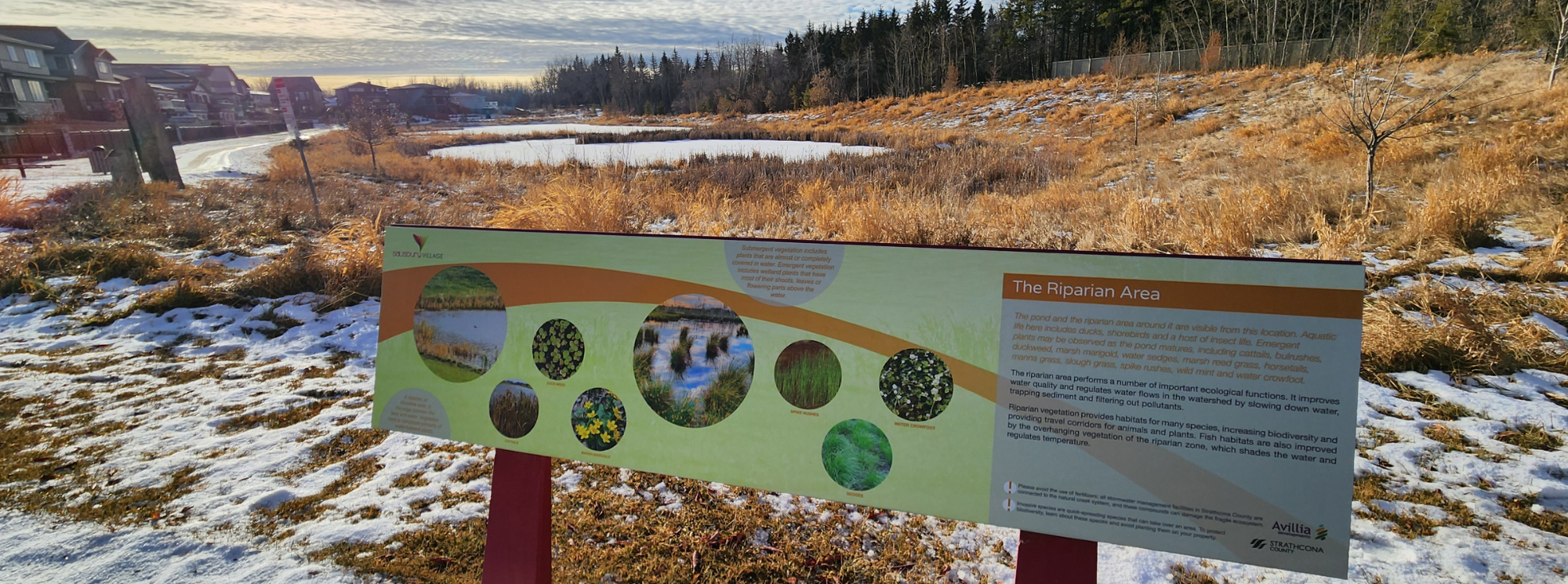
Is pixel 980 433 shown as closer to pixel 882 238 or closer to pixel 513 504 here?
pixel 513 504

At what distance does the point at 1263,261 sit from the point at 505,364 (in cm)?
208

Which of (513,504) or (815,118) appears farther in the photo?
(815,118)

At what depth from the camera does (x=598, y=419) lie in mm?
1931

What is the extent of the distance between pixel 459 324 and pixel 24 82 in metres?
19.5

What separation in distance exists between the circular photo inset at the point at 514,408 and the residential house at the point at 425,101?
3178 cm

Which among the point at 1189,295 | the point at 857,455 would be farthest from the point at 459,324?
the point at 1189,295

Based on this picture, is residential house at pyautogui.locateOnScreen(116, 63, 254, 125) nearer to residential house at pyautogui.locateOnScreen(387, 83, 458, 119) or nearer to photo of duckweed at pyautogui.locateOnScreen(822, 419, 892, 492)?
residential house at pyautogui.locateOnScreen(387, 83, 458, 119)

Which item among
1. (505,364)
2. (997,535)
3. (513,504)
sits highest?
(505,364)

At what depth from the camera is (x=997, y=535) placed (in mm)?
2697

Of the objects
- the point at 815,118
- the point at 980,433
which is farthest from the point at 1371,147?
the point at 815,118

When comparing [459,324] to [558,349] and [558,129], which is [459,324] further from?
[558,129]

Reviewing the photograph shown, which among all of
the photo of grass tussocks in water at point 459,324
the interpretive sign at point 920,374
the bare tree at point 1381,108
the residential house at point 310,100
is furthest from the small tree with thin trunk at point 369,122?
the bare tree at point 1381,108

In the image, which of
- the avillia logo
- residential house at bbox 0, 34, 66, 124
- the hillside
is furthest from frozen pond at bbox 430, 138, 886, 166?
the avillia logo

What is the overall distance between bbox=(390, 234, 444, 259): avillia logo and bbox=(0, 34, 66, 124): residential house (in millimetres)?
17122
